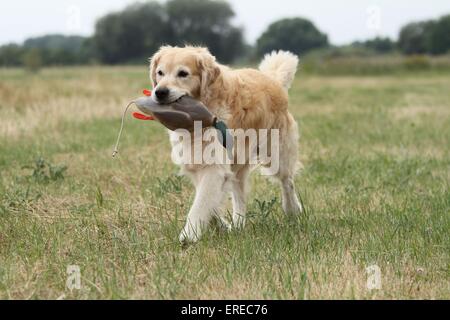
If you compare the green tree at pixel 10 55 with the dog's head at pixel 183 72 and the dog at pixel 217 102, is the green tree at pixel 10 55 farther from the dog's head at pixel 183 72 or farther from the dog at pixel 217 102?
the dog's head at pixel 183 72

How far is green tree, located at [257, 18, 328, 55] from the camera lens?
2420 centimetres

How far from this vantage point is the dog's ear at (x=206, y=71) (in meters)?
4.33

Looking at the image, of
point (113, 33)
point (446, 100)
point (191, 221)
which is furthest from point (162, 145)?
point (113, 33)

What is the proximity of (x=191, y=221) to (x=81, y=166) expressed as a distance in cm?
302

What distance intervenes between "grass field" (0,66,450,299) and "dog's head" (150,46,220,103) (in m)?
0.93

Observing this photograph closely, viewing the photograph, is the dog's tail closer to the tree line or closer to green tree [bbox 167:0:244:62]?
the tree line

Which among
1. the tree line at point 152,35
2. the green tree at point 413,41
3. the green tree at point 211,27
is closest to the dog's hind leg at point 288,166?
the tree line at point 152,35

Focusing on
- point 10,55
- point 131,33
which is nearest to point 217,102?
point 10,55

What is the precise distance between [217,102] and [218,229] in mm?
920

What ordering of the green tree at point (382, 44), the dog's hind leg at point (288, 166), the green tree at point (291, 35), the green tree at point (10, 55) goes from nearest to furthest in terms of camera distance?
the dog's hind leg at point (288, 166) < the green tree at point (10, 55) < the green tree at point (291, 35) < the green tree at point (382, 44)

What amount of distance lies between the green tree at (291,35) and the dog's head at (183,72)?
1932 centimetres

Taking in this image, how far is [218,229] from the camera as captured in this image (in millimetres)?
4270

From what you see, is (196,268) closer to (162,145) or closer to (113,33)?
(162,145)

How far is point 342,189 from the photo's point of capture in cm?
577
